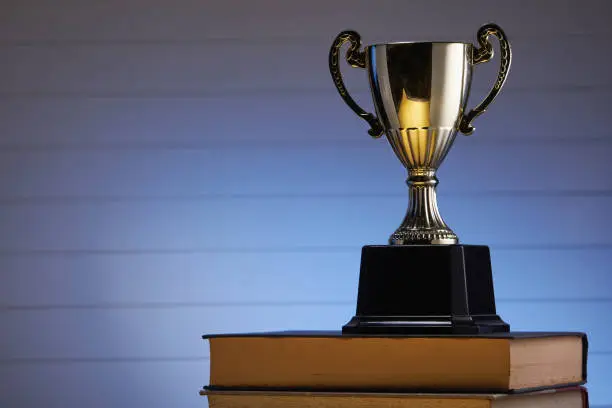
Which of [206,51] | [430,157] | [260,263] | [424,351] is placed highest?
[206,51]

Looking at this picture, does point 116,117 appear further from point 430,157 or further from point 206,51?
point 430,157

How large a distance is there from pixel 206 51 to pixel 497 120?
0.61 meters

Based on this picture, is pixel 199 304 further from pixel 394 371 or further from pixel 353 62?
pixel 394 371

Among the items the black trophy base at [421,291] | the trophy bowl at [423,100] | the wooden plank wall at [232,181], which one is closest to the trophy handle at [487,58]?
the trophy bowl at [423,100]

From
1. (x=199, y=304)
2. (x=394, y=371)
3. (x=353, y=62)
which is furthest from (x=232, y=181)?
(x=394, y=371)

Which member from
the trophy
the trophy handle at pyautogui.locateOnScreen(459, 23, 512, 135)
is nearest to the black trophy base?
the trophy

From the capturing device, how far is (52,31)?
2.50 metres

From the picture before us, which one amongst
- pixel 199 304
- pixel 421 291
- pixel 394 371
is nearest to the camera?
pixel 394 371

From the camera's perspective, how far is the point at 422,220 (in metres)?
1.02

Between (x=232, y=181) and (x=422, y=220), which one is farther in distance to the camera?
(x=232, y=181)

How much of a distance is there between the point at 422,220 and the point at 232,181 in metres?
1.45

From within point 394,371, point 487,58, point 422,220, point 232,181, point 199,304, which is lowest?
point 394,371

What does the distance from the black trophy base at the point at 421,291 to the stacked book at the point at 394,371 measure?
8 centimetres

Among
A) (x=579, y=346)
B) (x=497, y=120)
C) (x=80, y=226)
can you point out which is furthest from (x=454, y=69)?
(x=80, y=226)
